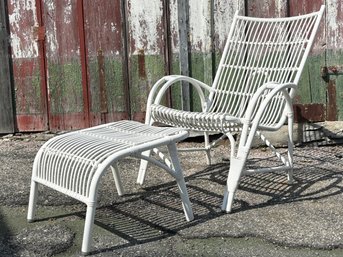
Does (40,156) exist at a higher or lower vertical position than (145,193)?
A: higher

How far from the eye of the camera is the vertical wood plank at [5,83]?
5645 millimetres

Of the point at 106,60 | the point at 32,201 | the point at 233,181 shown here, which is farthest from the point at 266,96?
the point at 106,60

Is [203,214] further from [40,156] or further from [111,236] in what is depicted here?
[40,156]

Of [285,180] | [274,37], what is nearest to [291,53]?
[274,37]

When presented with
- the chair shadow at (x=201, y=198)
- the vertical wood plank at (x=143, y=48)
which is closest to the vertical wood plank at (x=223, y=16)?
the vertical wood plank at (x=143, y=48)

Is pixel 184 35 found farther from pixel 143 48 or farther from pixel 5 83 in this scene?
pixel 5 83

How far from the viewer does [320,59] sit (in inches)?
216

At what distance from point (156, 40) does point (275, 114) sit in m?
1.36

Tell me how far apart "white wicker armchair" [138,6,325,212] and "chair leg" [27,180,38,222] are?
2.61 ft

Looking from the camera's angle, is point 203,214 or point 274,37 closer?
point 203,214

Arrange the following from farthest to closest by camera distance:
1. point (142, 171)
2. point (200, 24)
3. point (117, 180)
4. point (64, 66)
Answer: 1. point (64, 66)
2. point (200, 24)
3. point (142, 171)
4. point (117, 180)

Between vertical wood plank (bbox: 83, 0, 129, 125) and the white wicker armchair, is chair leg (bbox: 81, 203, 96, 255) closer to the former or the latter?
the white wicker armchair

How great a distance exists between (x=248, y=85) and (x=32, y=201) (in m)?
1.78

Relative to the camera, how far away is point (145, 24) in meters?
5.58
